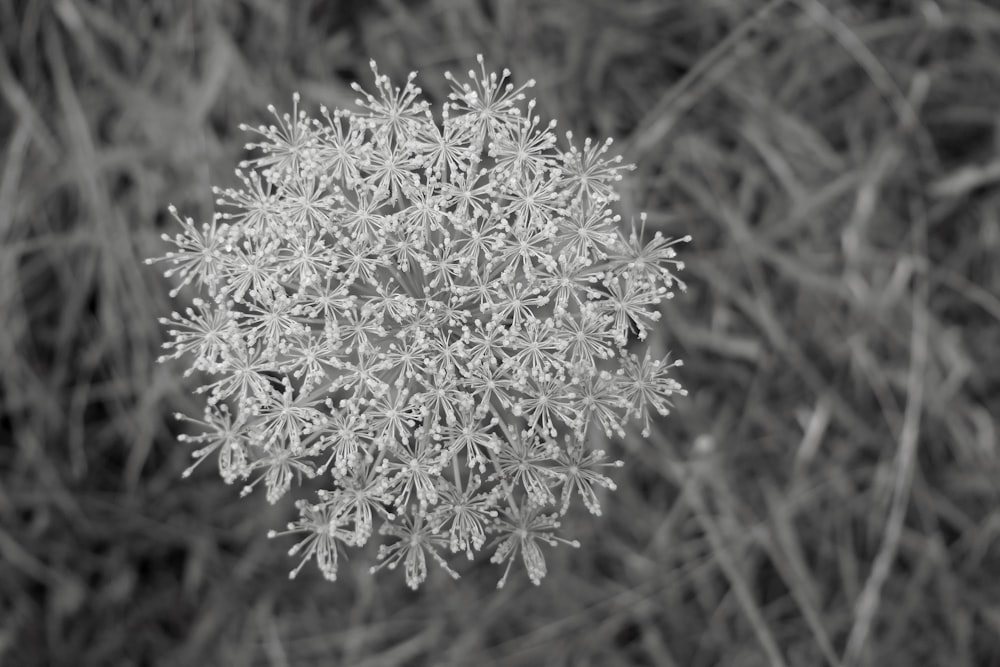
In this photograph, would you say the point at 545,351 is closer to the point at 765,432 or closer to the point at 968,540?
the point at 765,432

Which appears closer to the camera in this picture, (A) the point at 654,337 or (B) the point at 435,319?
(B) the point at 435,319

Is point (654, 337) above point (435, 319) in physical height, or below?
above

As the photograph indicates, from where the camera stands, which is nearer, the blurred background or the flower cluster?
the flower cluster

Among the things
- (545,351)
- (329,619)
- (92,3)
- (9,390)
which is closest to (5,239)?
(9,390)

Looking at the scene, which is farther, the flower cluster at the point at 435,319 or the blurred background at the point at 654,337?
the blurred background at the point at 654,337
